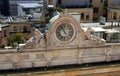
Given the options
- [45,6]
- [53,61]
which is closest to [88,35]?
[53,61]

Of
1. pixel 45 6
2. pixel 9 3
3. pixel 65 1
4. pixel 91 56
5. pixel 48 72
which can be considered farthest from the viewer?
pixel 9 3

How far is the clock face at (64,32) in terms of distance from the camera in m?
23.9

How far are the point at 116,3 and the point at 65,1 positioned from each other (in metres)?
7.70

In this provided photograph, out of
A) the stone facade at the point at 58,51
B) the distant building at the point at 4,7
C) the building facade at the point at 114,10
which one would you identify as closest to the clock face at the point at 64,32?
the stone facade at the point at 58,51

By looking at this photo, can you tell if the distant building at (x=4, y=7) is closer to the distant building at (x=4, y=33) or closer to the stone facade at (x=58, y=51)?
the distant building at (x=4, y=33)

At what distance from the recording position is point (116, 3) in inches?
1736

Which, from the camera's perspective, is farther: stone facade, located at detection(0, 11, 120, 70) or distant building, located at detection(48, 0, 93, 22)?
distant building, located at detection(48, 0, 93, 22)

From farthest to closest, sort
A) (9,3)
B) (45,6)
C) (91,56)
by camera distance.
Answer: (9,3), (45,6), (91,56)

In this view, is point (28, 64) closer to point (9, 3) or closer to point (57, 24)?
point (57, 24)

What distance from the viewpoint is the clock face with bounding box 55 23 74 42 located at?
23938mm

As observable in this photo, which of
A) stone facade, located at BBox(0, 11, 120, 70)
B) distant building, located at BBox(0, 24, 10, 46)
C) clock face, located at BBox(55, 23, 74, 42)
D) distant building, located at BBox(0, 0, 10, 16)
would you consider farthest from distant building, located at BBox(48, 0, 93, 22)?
clock face, located at BBox(55, 23, 74, 42)

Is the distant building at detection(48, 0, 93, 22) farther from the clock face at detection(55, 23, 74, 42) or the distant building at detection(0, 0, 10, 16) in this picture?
the clock face at detection(55, 23, 74, 42)

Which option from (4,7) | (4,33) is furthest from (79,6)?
(4,7)

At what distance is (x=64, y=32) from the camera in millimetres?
24000
